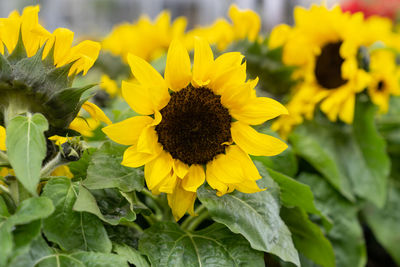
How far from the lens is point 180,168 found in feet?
1.65

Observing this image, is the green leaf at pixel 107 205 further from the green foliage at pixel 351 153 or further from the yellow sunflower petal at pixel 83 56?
the green foliage at pixel 351 153

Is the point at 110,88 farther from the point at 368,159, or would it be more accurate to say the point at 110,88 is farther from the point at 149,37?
the point at 368,159

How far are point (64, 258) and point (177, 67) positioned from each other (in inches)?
7.9

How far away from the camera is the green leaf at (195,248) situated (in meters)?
0.50

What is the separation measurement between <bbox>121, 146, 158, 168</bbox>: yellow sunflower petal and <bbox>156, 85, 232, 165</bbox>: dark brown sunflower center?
25 mm

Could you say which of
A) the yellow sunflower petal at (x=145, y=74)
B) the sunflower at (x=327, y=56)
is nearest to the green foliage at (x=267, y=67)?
the sunflower at (x=327, y=56)

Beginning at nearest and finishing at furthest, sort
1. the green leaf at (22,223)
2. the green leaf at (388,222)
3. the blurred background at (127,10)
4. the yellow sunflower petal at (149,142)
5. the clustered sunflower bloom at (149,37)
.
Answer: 1. the green leaf at (22,223)
2. the yellow sunflower petal at (149,142)
3. the green leaf at (388,222)
4. the clustered sunflower bloom at (149,37)
5. the blurred background at (127,10)

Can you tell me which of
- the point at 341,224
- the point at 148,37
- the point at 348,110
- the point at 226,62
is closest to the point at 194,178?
the point at 226,62

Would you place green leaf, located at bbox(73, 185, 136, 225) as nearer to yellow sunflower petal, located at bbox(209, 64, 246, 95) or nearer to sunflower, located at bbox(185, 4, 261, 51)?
yellow sunflower petal, located at bbox(209, 64, 246, 95)

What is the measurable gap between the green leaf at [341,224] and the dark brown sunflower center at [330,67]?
0.67 feet

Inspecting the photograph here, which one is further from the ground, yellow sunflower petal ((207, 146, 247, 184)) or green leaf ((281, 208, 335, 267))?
yellow sunflower petal ((207, 146, 247, 184))

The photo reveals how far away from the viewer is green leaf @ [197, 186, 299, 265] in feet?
1.62

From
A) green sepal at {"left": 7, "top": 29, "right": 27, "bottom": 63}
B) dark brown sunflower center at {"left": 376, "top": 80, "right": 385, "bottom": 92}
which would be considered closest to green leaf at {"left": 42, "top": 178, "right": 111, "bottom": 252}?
green sepal at {"left": 7, "top": 29, "right": 27, "bottom": 63}

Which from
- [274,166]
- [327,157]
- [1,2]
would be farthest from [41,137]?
[1,2]
